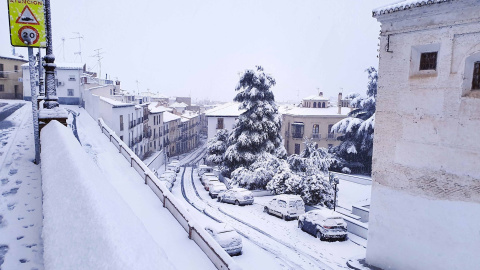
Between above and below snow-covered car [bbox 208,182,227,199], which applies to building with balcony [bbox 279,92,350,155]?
above

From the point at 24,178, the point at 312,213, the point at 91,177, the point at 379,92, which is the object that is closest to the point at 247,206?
the point at 312,213

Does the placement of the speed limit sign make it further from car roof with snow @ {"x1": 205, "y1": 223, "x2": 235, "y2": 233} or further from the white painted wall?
the white painted wall

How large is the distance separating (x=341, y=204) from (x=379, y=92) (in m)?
12.5

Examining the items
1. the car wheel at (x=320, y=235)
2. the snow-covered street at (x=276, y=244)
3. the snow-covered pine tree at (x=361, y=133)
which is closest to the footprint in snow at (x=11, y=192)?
the snow-covered street at (x=276, y=244)

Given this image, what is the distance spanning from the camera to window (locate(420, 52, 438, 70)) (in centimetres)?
1154

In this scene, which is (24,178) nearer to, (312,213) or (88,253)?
(88,253)

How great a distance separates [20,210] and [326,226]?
14.2 metres

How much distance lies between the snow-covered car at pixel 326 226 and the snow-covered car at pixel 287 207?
230 cm

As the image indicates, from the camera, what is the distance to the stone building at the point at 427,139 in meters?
10.6

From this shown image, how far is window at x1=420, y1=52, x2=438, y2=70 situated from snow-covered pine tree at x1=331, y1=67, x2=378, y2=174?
20121 millimetres

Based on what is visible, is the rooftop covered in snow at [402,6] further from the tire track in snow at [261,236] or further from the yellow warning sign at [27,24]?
the yellow warning sign at [27,24]

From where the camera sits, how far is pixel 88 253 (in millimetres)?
1637

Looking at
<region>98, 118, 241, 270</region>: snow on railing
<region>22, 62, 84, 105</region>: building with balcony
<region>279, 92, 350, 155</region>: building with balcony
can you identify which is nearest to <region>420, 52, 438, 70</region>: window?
<region>98, 118, 241, 270</region>: snow on railing

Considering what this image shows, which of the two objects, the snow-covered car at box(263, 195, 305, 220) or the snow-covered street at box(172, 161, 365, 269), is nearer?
the snow-covered street at box(172, 161, 365, 269)
